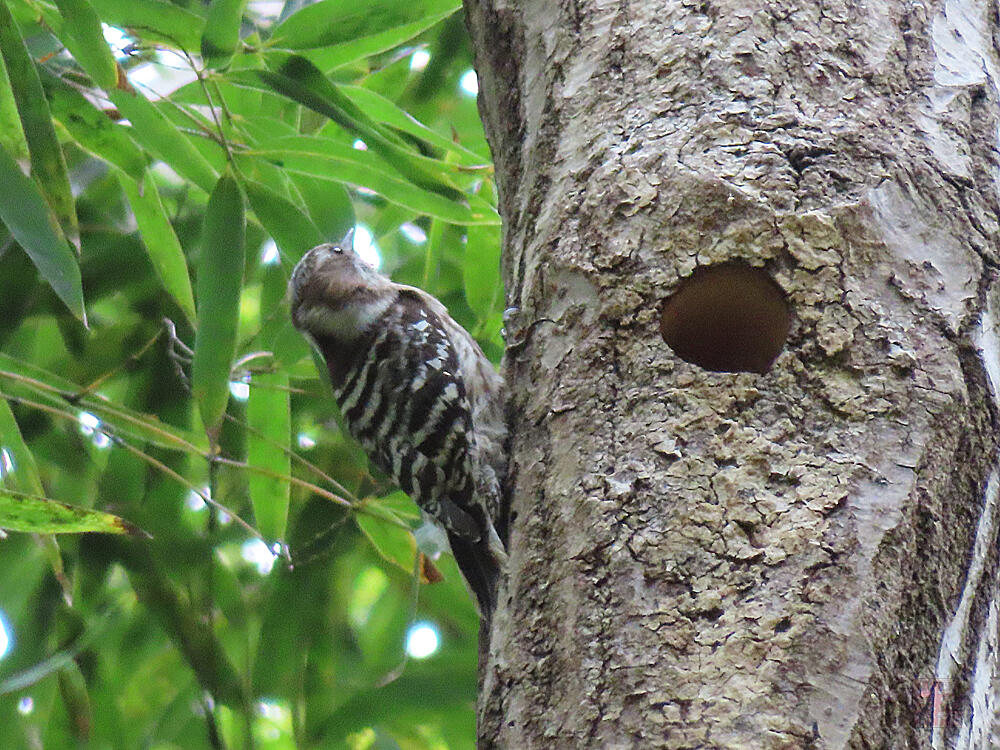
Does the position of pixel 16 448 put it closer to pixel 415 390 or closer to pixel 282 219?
pixel 282 219

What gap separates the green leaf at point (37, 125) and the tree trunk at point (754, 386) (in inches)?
36.3

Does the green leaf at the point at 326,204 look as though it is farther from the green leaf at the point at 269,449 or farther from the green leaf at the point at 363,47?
the green leaf at the point at 269,449

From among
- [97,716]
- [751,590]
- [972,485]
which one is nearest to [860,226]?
[972,485]

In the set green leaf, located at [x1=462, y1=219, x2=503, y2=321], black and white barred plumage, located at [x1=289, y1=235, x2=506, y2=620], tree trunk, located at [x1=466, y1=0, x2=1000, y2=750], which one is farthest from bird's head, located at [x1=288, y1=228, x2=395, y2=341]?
tree trunk, located at [x1=466, y1=0, x2=1000, y2=750]

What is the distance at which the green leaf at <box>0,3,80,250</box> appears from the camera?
7.59 feet

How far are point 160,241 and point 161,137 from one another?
1.03 ft

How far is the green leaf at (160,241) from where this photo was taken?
272cm

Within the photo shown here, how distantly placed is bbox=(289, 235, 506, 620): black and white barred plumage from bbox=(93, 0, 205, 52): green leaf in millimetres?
585

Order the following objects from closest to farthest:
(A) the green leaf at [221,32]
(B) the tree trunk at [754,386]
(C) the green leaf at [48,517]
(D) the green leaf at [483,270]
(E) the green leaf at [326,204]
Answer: (B) the tree trunk at [754,386] < (C) the green leaf at [48,517] < (A) the green leaf at [221,32] < (E) the green leaf at [326,204] < (D) the green leaf at [483,270]

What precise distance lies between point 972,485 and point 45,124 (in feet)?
6.00

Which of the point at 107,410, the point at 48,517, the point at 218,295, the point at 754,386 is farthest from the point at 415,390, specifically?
the point at 754,386

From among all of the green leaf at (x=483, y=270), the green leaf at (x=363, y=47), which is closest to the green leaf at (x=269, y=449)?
the green leaf at (x=483, y=270)

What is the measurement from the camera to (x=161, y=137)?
2480 millimetres

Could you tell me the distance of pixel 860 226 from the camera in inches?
75.4
